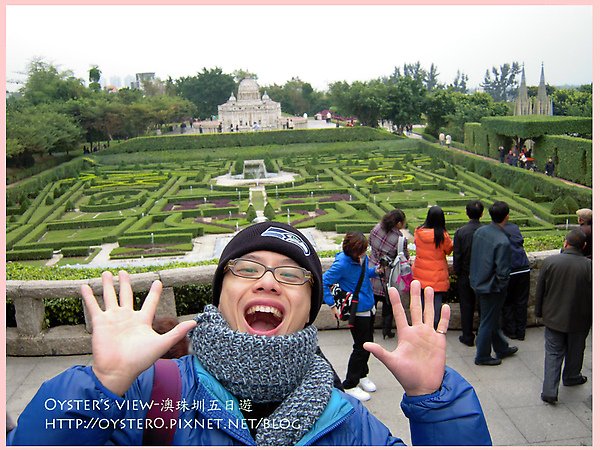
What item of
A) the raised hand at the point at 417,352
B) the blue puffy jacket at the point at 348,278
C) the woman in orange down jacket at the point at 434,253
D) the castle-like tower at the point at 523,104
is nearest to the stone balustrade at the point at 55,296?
the blue puffy jacket at the point at 348,278

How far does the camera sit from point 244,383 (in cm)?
192

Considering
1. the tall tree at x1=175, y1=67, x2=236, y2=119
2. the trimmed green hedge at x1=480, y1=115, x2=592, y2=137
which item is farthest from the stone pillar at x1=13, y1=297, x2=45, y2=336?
the tall tree at x1=175, y1=67, x2=236, y2=119

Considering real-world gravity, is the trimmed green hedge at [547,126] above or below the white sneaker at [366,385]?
above

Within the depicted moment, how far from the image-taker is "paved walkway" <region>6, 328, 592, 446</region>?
180 inches

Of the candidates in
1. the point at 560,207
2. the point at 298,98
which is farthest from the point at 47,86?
the point at 560,207

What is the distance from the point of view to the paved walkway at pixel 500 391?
4.56m

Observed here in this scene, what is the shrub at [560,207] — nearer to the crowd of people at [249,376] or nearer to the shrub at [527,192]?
the shrub at [527,192]

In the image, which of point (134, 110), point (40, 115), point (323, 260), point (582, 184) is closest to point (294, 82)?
point (134, 110)

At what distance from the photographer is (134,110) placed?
54156 mm

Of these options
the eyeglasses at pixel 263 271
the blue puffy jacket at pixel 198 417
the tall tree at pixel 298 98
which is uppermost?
the tall tree at pixel 298 98

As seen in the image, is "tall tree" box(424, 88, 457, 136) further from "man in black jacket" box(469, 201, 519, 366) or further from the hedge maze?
"man in black jacket" box(469, 201, 519, 366)

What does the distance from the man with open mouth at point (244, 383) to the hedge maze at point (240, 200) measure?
50.9 feet

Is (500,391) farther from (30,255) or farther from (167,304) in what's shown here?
(30,255)

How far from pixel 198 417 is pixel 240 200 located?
2393cm
